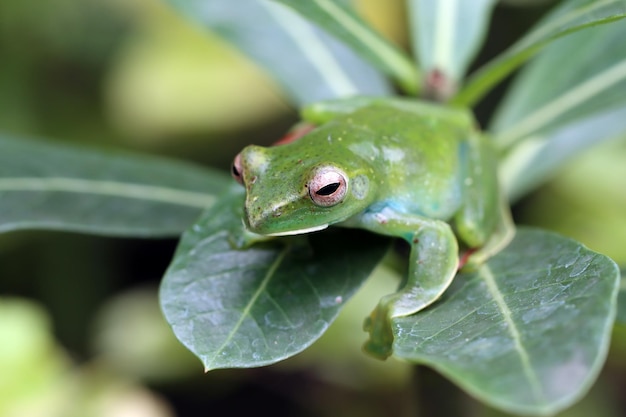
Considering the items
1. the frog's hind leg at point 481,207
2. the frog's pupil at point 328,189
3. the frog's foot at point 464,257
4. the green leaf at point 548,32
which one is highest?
the green leaf at point 548,32

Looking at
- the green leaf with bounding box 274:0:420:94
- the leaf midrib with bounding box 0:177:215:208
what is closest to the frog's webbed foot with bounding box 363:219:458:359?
the green leaf with bounding box 274:0:420:94

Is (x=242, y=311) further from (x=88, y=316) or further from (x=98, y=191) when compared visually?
(x=88, y=316)

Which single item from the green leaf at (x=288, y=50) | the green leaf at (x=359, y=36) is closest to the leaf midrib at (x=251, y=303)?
the green leaf at (x=359, y=36)

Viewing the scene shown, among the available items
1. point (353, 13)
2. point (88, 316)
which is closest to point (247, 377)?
point (88, 316)

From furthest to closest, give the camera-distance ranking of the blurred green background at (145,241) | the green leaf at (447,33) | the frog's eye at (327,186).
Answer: the blurred green background at (145,241) < the green leaf at (447,33) < the frog's eye at (327,186)

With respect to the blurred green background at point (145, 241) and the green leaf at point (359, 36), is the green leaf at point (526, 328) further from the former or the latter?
the blurred green background at point (145, 241)

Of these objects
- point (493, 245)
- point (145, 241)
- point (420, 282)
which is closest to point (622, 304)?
point (493, 245)

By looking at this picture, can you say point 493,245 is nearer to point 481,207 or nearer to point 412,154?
point 481,207
